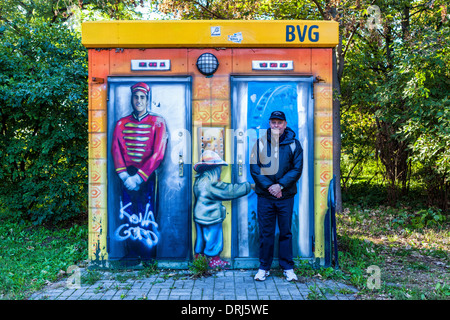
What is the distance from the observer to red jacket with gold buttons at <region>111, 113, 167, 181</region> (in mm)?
4574

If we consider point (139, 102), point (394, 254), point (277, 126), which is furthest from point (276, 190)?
point (394, 254)

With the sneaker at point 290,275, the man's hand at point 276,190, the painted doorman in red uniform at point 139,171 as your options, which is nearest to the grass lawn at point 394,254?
the sneaker at point 290,275

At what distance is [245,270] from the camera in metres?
4.56

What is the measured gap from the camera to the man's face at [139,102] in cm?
456

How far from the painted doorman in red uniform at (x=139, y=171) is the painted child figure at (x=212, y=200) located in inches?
20.6

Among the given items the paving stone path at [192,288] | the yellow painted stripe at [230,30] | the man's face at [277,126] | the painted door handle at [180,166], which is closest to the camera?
the paving stone path at [192,288]

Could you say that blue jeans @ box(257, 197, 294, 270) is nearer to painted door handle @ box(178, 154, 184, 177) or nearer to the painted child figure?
the painted child figure

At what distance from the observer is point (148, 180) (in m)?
4.57

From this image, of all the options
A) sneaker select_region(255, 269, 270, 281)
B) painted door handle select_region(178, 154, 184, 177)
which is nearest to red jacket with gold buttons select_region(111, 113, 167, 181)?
painted door handle select_region(178, 154, 184, 177)

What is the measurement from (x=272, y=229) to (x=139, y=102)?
2234 mm

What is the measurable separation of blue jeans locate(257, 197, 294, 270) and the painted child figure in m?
0.36

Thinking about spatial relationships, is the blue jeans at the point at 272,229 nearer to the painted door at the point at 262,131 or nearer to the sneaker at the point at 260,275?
the sneaker at the point at 260,275

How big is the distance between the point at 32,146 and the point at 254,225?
13.3ft

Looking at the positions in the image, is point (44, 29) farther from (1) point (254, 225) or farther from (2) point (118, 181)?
(1) point (254, 225)
